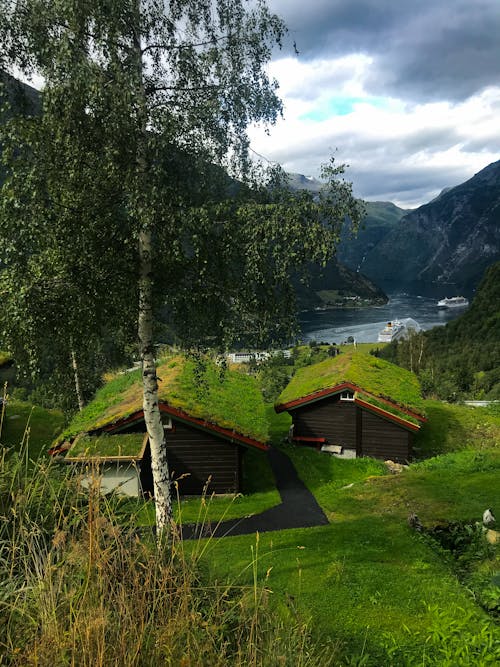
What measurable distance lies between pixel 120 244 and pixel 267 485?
1474cm

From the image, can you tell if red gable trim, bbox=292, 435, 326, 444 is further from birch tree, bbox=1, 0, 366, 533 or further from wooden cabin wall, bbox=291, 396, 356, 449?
birch tree, bbox=1, 0, 366, 533

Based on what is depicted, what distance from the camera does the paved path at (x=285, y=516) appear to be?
53.7 ft

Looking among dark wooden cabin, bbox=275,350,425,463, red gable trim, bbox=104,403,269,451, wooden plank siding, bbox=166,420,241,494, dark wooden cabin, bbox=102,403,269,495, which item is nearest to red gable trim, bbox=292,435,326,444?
dark wooden cabin, bbox=275,350,425,463

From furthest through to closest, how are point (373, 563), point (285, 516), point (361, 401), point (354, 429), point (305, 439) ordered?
point (305, 439) < point (354, 429) < point (361, 401) < point (285, 516) < point (373, 563)

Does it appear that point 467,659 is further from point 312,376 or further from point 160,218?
point 312,376

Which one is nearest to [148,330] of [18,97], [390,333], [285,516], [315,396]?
[18,97]

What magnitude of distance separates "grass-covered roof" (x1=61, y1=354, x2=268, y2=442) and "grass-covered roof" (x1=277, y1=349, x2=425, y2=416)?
3.46 meters

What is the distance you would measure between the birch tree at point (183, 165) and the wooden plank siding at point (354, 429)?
630 inches

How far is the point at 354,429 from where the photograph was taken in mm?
25516

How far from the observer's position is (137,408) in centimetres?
1923

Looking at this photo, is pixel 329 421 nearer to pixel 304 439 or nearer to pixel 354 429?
pixel 354 429

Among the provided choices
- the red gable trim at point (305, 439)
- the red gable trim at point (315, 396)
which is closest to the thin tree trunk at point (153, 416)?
the red gable trim at point (315, 396)

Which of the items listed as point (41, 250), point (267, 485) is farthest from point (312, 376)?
point (41, 250)

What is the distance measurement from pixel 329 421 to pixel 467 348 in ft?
316
